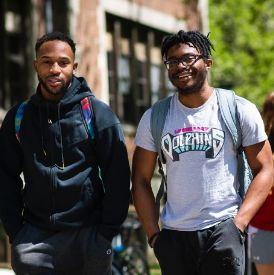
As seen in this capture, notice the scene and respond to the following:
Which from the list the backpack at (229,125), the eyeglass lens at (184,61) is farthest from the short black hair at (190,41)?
the backpack at (229,125)

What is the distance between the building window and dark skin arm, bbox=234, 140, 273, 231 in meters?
10.2

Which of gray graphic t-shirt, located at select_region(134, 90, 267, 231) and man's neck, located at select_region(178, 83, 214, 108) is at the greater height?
man's neck, located at select_region(178, 83, 214, 108)

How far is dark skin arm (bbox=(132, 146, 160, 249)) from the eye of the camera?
3773 millimetres

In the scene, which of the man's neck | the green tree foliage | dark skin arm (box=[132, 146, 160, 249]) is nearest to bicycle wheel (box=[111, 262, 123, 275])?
dark skin arm (box=[132, 146, 160, 249])

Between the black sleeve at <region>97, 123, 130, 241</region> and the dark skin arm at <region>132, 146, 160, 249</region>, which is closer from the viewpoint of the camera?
the black sleeve at <region>97, 123, 130, 241</region>

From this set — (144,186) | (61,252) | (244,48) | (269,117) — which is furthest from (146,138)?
(244,48)

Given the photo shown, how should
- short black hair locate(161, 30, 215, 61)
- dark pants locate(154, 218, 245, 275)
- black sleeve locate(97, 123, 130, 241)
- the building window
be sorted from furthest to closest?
the building window → short black hair locate(161, 30, 215, 61) → black sleeve locate(97, 123, 130, 241) → dark pants locate(154, 218, 245, 275)

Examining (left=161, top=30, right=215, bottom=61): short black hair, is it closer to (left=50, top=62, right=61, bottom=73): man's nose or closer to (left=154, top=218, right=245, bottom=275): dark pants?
(left=50, top=62, right=61, bottom=73): man's nose

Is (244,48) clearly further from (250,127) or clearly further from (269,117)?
(250,127)

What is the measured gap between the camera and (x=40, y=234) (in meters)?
3.60

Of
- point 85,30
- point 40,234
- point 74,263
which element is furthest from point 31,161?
point 85,30

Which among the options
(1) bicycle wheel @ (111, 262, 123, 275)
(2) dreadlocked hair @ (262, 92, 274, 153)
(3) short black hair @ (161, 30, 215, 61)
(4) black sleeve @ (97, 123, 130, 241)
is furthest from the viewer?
(1) bicycle wheel @ (111, 262, 123, 275)

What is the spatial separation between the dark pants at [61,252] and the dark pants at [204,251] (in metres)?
→ 0.45

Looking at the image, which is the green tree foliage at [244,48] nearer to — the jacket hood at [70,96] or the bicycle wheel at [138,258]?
the bicycle wheel at [138,258]
